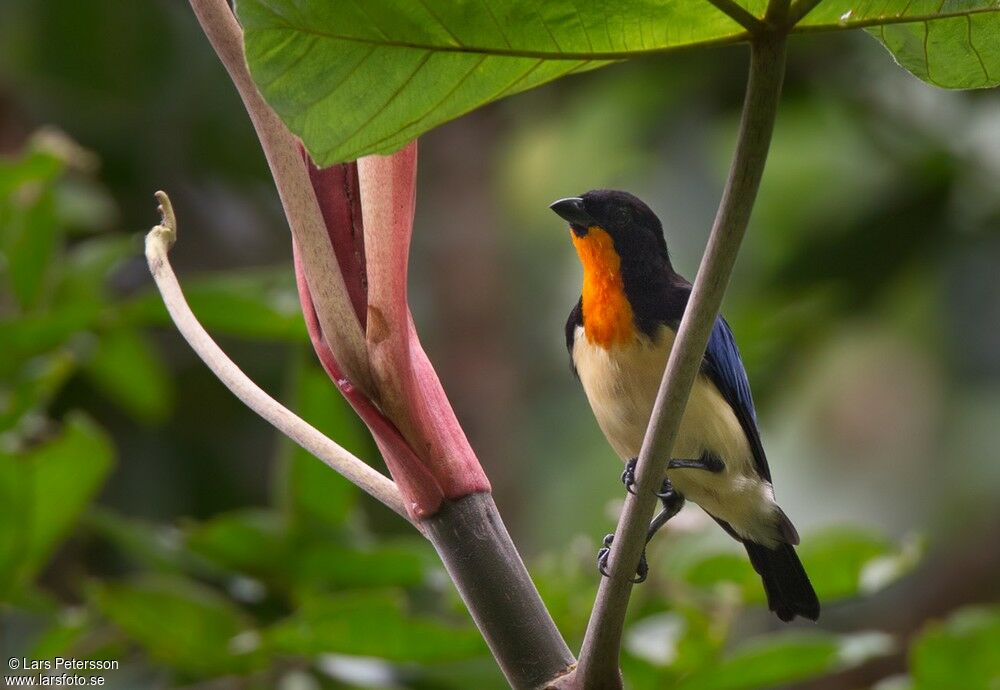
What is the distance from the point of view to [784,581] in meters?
1.23

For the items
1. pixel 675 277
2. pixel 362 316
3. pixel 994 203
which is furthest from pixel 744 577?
pixel 994 203

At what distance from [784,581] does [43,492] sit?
916 mm

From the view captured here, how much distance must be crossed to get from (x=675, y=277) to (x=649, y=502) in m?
0.65

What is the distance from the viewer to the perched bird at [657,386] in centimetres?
115

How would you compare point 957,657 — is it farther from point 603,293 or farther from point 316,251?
point 316,251

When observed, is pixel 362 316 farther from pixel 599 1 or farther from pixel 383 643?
pixel 383 643

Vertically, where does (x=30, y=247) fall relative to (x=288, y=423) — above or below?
above

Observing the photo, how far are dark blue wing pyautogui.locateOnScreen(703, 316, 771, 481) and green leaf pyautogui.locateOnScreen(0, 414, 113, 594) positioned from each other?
0.77 metres

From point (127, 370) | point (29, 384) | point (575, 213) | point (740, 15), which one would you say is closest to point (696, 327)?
point (740, 15)

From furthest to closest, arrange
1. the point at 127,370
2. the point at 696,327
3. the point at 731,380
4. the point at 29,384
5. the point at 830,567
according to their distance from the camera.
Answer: the point at 127,370 < the point at 29,384 < the point at 830,567 < the point at 731,380 < the point at 696,327

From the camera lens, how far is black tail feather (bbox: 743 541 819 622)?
117 centimetres

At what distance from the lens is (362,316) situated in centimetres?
69

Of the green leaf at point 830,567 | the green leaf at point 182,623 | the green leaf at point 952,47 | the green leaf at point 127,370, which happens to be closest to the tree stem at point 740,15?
the green leaf at point 952,47

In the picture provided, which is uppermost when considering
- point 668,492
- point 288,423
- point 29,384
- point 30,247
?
point 30,247
